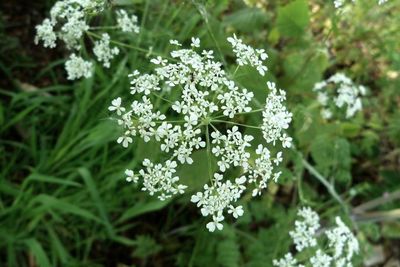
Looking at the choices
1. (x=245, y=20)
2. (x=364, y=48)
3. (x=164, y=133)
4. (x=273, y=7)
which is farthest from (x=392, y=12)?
(x=164, y=133)

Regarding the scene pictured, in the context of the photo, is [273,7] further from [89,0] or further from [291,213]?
[89,0]

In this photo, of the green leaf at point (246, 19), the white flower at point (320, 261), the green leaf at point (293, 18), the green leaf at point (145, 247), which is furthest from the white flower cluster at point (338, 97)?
the green leaf at point (145, 247)

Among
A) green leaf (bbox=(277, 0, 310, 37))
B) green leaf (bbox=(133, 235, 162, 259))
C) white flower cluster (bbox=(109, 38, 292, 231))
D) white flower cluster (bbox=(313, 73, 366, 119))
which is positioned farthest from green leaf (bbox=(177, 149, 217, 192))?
green leaf (bbox=(277, 0, 310, 37))

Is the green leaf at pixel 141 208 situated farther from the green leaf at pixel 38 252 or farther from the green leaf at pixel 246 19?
the green leaf at pixel 246 19

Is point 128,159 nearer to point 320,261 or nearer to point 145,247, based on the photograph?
point 145,247

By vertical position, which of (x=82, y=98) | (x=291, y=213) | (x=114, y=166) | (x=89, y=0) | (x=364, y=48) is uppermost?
(x=364, y=48)

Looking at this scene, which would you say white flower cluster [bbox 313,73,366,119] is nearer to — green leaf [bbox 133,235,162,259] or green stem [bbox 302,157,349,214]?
green stem [bbox 302,157,349,214]
